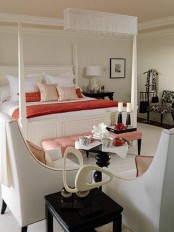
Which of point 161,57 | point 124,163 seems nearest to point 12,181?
point 124,163

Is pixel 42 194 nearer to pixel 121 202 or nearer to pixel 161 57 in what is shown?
pixel 121 202

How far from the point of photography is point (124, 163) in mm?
3816

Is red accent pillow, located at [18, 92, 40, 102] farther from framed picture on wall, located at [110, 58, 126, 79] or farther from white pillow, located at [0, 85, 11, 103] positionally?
framed picture on wall, located at [110, 58, 126, 79]

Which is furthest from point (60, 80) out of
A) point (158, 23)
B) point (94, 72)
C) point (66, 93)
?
point (158, 23)

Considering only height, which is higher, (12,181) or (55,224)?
(12,181)

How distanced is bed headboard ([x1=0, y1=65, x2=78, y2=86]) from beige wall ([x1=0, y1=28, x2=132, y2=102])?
0.17 metres

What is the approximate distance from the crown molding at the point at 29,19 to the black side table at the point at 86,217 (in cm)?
358

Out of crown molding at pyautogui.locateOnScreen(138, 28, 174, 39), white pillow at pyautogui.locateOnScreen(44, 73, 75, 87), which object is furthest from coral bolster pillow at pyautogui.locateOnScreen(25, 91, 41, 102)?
crown molding at pyautogui.locateOnScreen(138, 28, 174, 39)

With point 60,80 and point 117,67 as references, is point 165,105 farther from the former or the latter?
point 60,80

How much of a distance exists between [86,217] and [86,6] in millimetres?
3542

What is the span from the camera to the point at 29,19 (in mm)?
4875

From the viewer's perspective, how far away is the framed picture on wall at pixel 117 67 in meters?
6.94

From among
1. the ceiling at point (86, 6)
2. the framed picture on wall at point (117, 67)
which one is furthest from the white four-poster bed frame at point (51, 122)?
the framed picture on wall at point (117, 67)

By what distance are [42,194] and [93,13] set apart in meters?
2.22
